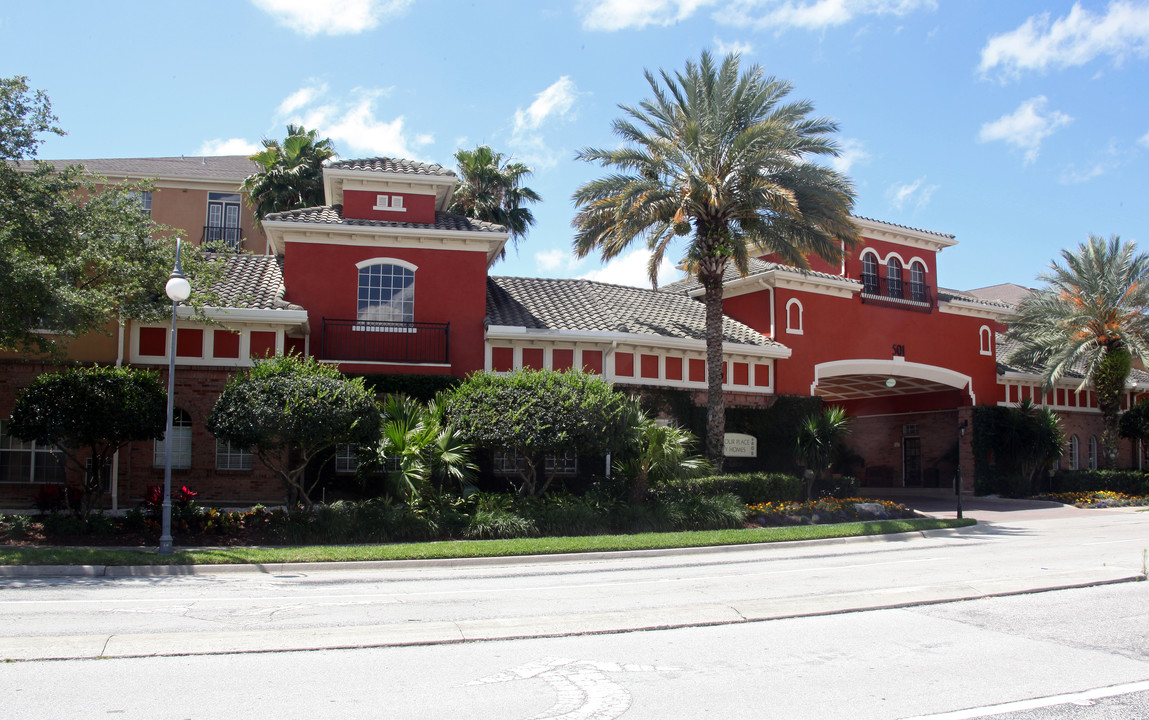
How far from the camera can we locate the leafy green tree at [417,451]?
18109mm

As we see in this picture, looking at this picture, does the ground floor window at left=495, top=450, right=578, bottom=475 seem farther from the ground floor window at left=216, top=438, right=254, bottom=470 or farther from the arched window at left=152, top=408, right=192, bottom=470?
the arched window at left=152, top=408, right=192, bottom=470

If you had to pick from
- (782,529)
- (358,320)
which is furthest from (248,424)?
(782,529)

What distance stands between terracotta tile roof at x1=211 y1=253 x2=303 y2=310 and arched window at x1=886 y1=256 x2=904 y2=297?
19.4 meters

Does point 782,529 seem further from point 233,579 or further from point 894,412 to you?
point 894,412

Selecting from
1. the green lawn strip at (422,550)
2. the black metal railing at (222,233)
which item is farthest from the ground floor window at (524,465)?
the black metal railing at (222,233)

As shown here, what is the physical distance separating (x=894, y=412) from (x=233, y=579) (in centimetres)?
2884

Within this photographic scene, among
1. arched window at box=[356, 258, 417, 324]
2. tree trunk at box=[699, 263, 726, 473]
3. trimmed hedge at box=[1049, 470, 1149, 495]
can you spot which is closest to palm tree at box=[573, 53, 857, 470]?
tree trunk at box=[699, 263, 726, 473]

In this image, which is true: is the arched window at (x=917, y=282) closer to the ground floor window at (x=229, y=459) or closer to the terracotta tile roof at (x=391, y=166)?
the terracotta tile roof at (x=391, y=166)

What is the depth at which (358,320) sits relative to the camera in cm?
2231

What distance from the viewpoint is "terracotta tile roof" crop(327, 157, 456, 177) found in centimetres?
2295

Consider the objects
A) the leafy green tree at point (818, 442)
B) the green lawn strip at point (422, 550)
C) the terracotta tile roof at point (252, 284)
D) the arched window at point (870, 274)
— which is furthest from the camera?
the arched window at point (870, 274)

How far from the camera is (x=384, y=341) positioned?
2231cm

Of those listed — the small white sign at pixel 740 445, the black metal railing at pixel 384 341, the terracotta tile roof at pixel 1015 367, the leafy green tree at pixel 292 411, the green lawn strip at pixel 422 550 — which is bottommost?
the green lawn strip at pixel 422 550

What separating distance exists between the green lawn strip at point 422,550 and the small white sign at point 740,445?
234 inches
